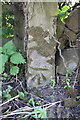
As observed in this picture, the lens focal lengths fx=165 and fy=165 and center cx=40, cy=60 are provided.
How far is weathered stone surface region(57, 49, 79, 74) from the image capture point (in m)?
1.97

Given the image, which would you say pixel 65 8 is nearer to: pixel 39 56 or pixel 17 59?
pixel 39 56

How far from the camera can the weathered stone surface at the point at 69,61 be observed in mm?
1969

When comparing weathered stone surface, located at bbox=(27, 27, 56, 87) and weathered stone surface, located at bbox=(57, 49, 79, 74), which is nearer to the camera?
weathered stone surface, located at bbox=(27, 27, 56, 87)

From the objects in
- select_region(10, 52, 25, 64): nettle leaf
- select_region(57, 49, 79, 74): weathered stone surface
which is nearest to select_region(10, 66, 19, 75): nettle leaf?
select_region(10, 52, 25, 64): nettle leaf

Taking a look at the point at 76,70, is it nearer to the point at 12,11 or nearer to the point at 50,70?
the point at 50,70

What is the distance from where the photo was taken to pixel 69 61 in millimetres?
1988

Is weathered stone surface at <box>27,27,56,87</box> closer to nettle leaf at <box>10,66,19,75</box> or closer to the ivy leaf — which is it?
nettle leaf at <box>10,66,19,75</box>

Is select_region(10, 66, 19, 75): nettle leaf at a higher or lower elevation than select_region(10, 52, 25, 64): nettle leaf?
lower

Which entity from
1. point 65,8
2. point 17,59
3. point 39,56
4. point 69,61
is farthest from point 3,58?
point 65,8

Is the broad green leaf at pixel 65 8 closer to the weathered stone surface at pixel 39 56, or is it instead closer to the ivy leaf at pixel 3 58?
the weathered stone surface at pixel 39 56

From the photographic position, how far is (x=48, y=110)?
145cm

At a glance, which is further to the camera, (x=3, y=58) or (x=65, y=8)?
(x=65, y=8)

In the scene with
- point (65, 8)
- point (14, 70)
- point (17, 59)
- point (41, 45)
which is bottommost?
point (14, 70)

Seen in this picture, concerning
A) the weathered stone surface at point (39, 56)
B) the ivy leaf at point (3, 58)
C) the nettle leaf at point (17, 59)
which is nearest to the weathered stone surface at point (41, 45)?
the weathered stone surface at point (39, 56)
